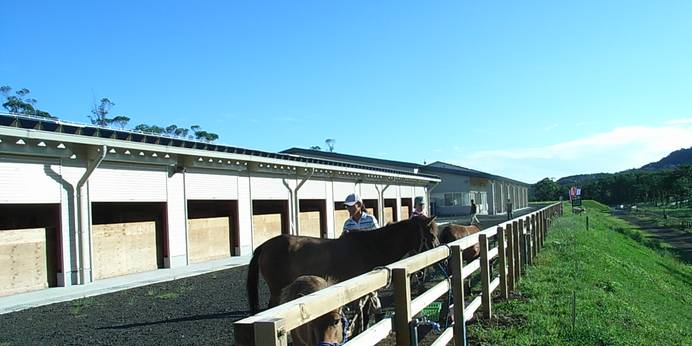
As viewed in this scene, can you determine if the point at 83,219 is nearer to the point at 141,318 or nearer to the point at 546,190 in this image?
the point at 141,318

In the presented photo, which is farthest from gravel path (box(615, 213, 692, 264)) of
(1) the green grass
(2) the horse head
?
(2) the horse head

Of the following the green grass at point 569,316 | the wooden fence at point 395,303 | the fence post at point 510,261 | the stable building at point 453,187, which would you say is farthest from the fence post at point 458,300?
the stable building at point 453,187

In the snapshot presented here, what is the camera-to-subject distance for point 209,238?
2023 cm

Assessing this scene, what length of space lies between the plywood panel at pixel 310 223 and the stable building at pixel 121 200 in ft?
1.24

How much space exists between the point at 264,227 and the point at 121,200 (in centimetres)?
822

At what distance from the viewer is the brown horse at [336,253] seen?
21.4ft

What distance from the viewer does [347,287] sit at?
2953 millimetres

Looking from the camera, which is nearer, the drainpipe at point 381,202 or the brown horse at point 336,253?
the brown horse at point 336,253

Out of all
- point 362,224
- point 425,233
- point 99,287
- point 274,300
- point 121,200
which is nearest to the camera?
point 274,300

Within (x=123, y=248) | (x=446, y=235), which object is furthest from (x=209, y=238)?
(x=446, y=235)

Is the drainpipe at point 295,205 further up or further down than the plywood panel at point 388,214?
further up

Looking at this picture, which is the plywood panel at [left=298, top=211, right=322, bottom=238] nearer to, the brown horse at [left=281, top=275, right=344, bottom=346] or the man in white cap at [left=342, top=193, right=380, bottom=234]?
the man in white cap at [left=342, top=193, right=380, bottom=234]

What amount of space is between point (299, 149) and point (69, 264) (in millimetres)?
37478

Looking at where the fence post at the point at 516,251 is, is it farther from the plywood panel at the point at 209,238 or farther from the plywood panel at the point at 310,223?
the plywood panel at the point at 310,223
